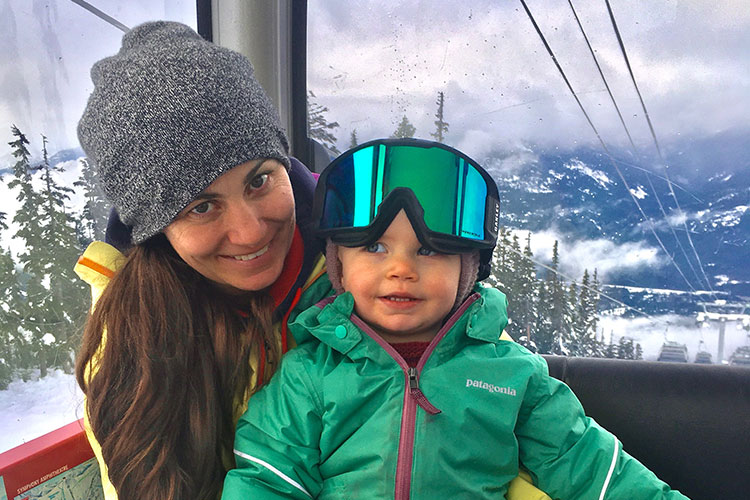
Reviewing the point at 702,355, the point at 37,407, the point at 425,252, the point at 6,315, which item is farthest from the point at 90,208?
the point at 702,355

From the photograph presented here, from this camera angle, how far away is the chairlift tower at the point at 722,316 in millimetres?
1714

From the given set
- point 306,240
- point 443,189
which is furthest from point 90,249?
point 443,189

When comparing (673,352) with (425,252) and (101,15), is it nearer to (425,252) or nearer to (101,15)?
(425,252)

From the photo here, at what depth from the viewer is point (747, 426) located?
1572 mm

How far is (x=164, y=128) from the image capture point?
1.13m

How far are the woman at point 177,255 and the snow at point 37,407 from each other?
24 centimetres

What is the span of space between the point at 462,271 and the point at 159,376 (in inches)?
29.1

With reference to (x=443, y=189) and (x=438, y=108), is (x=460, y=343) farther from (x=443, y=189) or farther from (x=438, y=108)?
(x=438, y=108)

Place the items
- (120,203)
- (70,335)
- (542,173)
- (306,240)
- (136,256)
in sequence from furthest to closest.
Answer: (542,173), (70,335), (306,240), (136,256), (120,203)

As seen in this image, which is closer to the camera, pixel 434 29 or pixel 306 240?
pixel 306 240

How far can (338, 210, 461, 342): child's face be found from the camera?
124 cm

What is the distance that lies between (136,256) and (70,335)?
47 cm

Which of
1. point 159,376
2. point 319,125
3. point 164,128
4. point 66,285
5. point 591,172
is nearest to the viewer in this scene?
point 164,128

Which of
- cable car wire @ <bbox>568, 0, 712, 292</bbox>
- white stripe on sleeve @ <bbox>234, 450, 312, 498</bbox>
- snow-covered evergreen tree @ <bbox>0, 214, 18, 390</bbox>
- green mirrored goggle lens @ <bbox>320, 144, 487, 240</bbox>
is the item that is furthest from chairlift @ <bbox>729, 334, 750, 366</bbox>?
snow-covered evergreen tree @ <bbox>0, 214, 18, 390</bbox>
